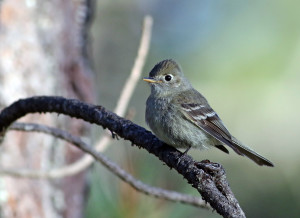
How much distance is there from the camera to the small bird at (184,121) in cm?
299

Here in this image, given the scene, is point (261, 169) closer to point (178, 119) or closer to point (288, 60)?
point (288, 60)

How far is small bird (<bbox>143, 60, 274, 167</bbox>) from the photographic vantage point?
299 cm

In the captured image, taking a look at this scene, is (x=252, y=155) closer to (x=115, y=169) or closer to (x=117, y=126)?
(x=115, y=169)

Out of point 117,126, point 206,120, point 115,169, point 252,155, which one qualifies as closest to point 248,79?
point 206,120

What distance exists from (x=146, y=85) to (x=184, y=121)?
4537mm

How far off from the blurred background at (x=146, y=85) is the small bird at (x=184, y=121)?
0.21 metres

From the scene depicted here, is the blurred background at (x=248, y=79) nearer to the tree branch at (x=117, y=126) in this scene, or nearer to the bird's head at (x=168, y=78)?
the bird's head at (x=168, y=78)

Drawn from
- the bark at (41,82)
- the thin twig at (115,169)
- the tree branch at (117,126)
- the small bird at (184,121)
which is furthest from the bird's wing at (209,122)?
the bark at (41,82)

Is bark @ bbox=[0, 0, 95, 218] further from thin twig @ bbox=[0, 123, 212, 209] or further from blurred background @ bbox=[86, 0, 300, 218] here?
blurred background @ bbox=[86, 0, 300, 218]

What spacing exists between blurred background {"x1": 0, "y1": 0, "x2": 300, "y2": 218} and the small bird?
0.21 metres

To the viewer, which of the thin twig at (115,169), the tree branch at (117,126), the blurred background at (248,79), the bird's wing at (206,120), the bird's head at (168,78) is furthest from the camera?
the blurred background at (248,79)

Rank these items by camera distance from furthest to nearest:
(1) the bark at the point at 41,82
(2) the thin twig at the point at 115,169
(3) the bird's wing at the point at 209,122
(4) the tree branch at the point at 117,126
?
1. (1) the bark at the point at 41,82
2. (3) the bird's wing at the point at 209,122
3. (2) the thin twig at the point at 115,169
4. (4) the tree branch at the point at 117,126

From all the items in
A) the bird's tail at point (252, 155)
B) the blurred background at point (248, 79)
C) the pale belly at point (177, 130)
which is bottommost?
the bird's tail at point (252, 155)

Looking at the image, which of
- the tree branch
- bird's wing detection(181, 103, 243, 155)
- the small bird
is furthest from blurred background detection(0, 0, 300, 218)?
the tree branch
